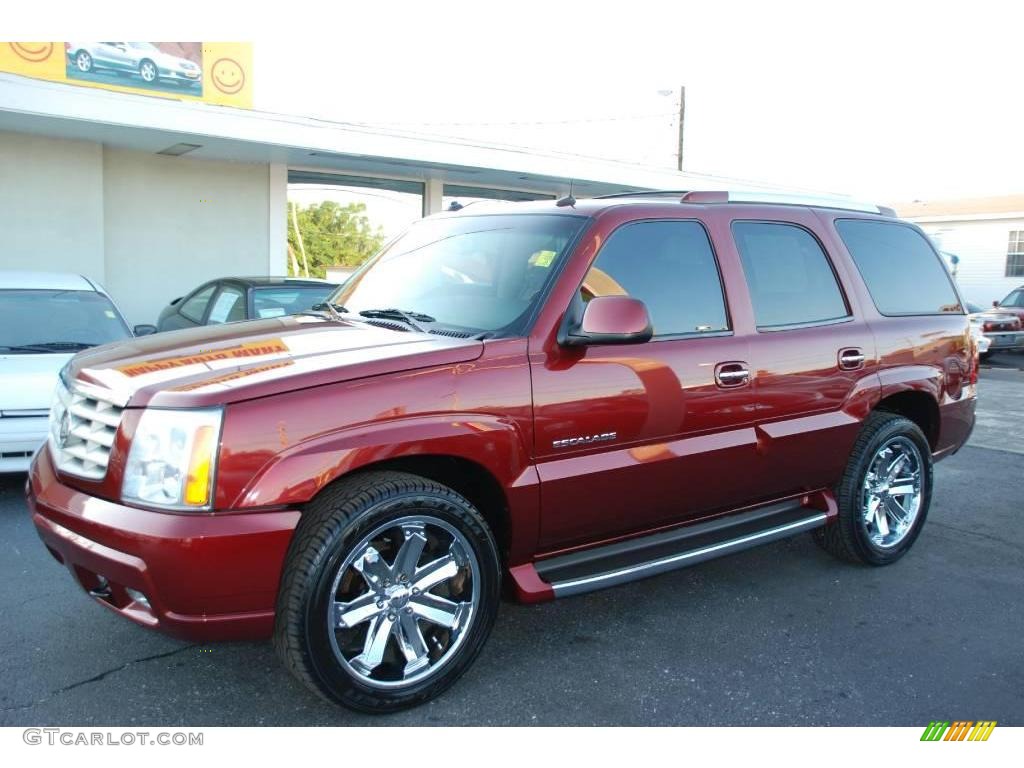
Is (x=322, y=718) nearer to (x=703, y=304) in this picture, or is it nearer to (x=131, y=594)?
(x=131, y=594)

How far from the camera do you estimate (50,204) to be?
11.5m

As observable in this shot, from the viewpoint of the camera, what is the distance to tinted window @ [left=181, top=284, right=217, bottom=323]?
938 centimetres

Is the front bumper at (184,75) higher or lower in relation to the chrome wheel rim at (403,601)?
higher

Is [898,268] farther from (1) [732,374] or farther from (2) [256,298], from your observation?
(2) [256,298]

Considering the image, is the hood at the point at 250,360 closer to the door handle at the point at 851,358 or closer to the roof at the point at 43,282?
the door handle at the point at 851,358

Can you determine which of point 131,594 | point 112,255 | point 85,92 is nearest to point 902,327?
point 131,594

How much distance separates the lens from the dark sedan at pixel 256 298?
830cm

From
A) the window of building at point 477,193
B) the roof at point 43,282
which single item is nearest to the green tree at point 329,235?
the window of building at point 477,193

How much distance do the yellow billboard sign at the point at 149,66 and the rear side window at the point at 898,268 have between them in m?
11.0

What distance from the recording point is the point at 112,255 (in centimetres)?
1231

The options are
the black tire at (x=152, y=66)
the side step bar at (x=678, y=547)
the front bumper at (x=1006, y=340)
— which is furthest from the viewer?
the front bumper at (x=1006, y=340)

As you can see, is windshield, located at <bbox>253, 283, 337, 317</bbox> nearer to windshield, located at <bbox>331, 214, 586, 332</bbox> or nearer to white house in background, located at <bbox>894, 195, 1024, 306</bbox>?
windshield, located at <bbox>331, 214, 586, 332</bbox>

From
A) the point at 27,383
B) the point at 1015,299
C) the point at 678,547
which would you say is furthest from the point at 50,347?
the point at 1015,299

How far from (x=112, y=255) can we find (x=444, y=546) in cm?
1107
